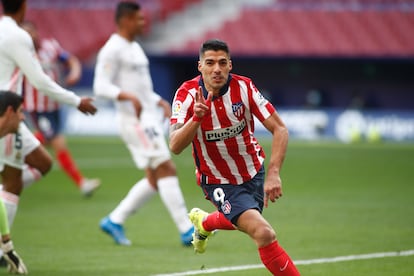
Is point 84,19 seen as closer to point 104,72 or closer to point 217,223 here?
point 104,72

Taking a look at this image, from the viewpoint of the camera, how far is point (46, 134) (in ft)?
47.1

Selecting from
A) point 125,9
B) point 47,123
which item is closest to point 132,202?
point 125,9

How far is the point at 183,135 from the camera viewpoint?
6262 millimetres

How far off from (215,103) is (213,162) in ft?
1.64

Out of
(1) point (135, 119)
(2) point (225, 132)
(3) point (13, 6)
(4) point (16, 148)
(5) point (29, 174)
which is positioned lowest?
(5) point (29, 174)

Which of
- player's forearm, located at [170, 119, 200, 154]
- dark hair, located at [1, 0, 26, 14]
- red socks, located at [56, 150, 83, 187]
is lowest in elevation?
red socks, located at [56, 150, 83, 187]

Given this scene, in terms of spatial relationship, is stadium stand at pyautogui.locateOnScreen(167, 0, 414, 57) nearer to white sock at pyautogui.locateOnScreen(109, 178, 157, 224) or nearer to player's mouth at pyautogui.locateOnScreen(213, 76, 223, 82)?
white sock at pyautogui.locateOnScreen(109, 178, 157, 224)

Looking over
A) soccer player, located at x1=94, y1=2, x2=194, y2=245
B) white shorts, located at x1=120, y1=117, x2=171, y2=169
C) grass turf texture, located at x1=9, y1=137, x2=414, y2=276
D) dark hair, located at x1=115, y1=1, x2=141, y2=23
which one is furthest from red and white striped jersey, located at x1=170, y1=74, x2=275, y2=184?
dark hair, located at x1=115, y1=1, x2=141, y2=23

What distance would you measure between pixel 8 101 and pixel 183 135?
1993 millimetres

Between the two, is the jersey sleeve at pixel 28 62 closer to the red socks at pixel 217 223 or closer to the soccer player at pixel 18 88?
the soccer player at pixel 18 88

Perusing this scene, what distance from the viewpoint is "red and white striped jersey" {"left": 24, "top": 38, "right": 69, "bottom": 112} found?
14.7m

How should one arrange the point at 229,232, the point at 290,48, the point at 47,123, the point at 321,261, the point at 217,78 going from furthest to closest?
1. the point at 290,48
2. the point at 47,123
3. the point at 229,232
4. the point at 321,261
5. the point at 217,78

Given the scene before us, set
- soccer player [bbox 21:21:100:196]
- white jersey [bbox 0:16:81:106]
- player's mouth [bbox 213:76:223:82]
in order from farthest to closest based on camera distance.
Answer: soccer player [bbox 21:21:100:196], white jersey [bbox 0:16:81:106], player's mouth [bbox 213:76:223:82]

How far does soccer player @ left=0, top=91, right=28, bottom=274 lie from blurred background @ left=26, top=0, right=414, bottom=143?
21838 mm
